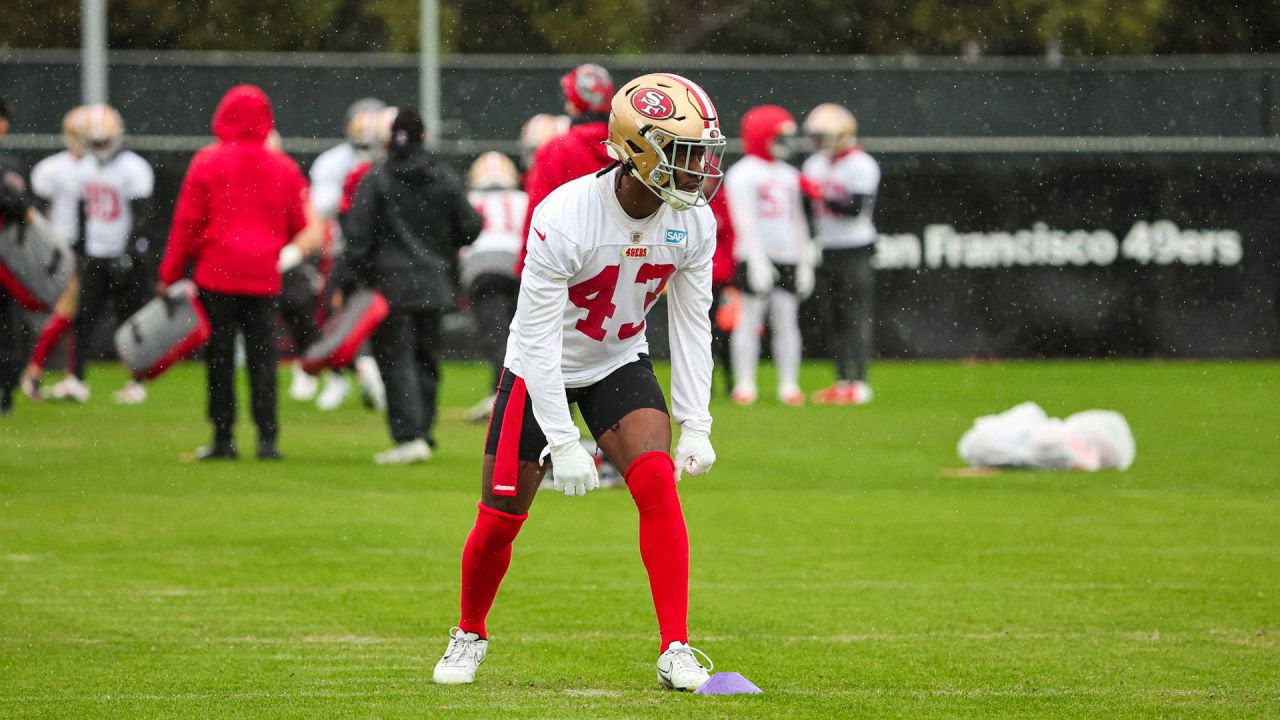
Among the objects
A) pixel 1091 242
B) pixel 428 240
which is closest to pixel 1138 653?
pixel 428 240

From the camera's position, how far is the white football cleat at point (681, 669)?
18.8ft

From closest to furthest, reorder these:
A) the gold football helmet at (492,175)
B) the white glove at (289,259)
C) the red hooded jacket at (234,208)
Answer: the red hooded jacket at (234,208) < the white glove at (289,259) < the gold football helmet at (492,175)

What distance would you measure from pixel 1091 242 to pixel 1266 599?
530 inches

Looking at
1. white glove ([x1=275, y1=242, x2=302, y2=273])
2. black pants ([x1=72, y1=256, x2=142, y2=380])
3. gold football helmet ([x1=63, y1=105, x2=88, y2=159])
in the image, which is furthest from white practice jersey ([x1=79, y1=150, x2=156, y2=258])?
white glove ([x1=275, y1=242, x2=302, y2=273])

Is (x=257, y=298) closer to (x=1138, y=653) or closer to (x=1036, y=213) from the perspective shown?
(x=1138, y=653)

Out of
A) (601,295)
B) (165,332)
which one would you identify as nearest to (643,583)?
(601,295)

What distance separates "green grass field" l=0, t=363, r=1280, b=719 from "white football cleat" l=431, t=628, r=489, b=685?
0.06 meters

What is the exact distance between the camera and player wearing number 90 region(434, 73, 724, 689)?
5.68 meters

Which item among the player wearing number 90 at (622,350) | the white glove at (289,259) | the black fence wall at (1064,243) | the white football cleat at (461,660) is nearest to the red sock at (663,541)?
the player wearing number 90 at (622,350)

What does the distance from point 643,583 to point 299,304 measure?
8.19 metres

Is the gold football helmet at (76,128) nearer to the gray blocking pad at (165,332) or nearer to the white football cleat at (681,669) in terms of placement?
the gray blocking pad at (165,332)

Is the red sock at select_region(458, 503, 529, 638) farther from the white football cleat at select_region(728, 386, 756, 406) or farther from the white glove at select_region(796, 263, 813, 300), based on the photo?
the white glove at select_region(796, 263, 813, 300)

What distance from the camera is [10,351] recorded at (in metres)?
14.8

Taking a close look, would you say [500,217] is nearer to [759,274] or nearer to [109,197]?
[759,274]
